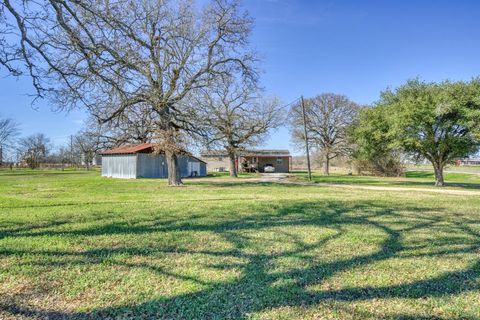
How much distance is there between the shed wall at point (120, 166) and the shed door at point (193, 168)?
734 centimetres

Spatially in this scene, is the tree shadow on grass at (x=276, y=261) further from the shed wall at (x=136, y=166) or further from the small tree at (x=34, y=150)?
the small tree at (x=34, y=150)

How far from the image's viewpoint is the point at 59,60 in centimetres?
735

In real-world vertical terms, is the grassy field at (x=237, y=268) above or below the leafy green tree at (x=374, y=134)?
below

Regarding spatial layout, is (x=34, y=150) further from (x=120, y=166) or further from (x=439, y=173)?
(x=439, y=173)

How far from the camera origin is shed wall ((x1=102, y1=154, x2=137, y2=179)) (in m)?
29.8

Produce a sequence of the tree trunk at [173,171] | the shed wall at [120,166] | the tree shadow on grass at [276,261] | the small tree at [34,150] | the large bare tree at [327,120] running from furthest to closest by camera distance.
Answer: the small tree at [34,150] → the large bare tree at [327,120] → the shed wall at [120,166] → the tree trunk at [173,171] → the tree shadow on grass at [276,261]

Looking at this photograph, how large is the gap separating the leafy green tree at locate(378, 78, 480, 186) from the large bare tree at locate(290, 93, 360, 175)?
1822 centimetres

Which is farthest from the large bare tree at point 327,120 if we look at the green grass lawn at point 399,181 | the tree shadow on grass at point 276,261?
the tree shadow on grass at point 276,261

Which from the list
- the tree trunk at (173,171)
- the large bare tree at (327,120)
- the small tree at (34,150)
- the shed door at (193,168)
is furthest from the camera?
the small tree at (34,150)

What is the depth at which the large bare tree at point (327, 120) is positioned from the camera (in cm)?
3844

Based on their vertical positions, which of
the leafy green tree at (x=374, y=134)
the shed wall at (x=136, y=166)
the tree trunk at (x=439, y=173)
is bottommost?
the tree trunk at (x=439, y=173)

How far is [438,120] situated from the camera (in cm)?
1870

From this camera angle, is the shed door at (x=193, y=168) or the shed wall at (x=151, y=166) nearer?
the shed wall at (x=151, y=166)

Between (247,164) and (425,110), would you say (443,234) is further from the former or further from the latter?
(247,164)
